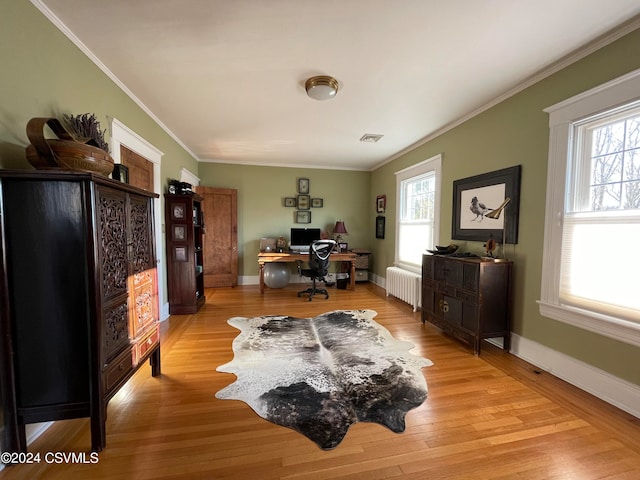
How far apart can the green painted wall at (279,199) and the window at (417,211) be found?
51.6 inches

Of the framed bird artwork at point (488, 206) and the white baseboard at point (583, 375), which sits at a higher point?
the framed bird artwork at point (488, 206)

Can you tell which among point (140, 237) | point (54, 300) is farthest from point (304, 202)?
point (54, 300)

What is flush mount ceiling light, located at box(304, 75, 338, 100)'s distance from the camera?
2.34m

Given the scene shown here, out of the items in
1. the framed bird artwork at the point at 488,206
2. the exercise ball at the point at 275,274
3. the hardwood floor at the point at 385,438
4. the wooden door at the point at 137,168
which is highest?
the wooden door at the point at 137,168

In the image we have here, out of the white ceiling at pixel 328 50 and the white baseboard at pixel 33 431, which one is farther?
the white ceiling at pixel 328 50

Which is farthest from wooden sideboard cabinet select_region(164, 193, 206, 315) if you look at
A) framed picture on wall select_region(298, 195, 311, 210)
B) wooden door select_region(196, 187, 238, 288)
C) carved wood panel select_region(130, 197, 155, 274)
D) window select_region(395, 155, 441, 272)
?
window select_region(395, 155, 441, 272)

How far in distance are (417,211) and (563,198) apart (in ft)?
7.55

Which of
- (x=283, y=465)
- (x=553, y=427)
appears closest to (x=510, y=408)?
(x=553, y=427)

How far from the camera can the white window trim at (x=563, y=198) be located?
1793 mm

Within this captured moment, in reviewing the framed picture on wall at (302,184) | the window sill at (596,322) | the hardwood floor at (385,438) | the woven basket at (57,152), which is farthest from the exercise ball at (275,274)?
the window sill at (596,322)

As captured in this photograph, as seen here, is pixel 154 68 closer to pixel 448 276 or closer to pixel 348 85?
pixel 348 85

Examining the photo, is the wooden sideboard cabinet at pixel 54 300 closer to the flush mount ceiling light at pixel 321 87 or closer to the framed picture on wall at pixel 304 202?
the flush mount ceiling light at pixel 321 87

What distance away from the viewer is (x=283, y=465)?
1.38m

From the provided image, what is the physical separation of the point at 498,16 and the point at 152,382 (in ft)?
11.5
